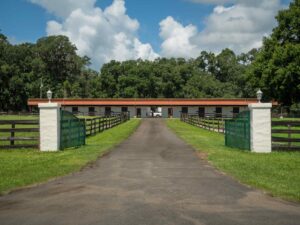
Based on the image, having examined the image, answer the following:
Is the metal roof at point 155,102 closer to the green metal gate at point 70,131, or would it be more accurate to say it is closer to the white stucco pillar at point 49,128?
the green metal gate at point 70,131

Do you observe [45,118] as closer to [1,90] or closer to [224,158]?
[224,158]

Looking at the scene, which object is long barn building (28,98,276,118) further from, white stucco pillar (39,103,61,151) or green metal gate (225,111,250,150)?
white stucco pillar (39,103,61,151)

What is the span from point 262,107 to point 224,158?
3.16m

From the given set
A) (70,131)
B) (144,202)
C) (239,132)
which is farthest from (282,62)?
(144,202)

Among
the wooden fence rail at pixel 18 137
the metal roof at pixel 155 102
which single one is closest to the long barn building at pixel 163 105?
the metal roof at pixel 155 102

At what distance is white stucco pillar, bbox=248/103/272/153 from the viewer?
55.9ft

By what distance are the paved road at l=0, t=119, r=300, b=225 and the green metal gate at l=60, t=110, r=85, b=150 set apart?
678 cm

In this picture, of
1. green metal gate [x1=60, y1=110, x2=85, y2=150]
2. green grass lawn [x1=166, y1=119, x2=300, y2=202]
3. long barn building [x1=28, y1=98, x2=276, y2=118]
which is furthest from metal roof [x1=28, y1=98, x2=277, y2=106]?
green grass lawn [x1=166, y1=119, x2=300, y2=202]

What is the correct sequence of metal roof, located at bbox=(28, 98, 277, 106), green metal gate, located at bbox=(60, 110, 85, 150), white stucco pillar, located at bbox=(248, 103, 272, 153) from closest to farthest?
1. white stucco pillar, located at bbox=(248, 103, 272, 153)
2. green metal gate, located at bbox=(60, 110, 85, 150)
3. metal roof, located at bbox=(28, 98, 277, 106)

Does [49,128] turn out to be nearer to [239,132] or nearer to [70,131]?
[70,131]

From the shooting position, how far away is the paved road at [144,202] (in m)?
6.65

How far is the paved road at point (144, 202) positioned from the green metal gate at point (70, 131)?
678 centimetres

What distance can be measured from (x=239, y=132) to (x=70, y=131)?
22.6 ft

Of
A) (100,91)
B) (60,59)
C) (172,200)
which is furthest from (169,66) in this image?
(172,200)
